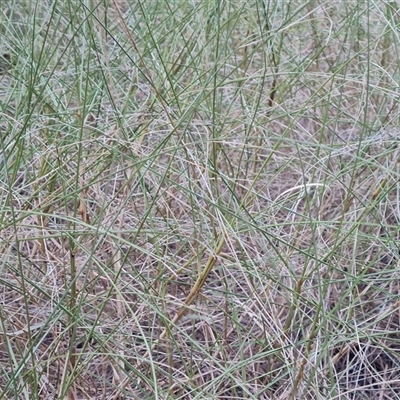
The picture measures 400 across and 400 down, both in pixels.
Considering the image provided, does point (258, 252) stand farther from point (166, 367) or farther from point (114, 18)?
point (114, 18)

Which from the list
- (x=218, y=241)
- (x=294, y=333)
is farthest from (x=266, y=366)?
(x=218, y=241)

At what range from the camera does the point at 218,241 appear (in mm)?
1049

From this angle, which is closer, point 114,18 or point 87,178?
point 87,178

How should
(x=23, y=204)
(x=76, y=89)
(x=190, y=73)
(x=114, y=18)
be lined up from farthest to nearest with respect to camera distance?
1. (x=114, y=18)
2. (x=190, y=73)
3. (x=76, y=89)
4. (x=23, y=204)

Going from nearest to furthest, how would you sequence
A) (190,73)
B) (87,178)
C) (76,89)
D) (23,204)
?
(23,204), (87,178), (76,89), (190,73)

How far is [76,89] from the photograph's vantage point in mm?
1247

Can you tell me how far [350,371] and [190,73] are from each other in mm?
565

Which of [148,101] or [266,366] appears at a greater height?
[148,101]

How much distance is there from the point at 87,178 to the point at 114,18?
60 centimetres

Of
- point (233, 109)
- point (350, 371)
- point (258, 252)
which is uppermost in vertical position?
point (233, 109)

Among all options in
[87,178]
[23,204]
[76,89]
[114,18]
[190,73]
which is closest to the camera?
[23,204]

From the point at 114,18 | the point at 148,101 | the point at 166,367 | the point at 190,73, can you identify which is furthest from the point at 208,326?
the point at 114,18

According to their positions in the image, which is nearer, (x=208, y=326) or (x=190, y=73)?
(x=208, y=326)

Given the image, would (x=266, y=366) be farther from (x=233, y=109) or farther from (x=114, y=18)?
(x=114, y=18)
